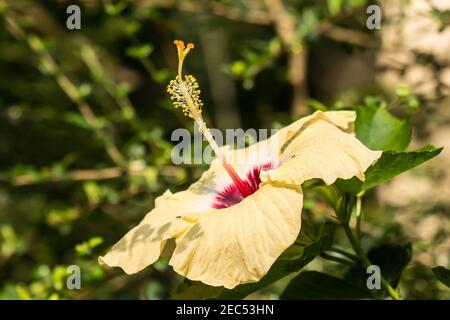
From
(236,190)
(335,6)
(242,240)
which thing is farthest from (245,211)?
(335,6)

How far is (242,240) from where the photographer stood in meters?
1.14

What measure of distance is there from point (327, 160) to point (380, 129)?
0.89 feet

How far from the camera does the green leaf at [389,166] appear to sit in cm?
120

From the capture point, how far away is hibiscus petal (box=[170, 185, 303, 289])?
1.11 meters

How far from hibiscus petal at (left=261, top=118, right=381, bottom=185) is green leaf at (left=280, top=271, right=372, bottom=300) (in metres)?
0.23

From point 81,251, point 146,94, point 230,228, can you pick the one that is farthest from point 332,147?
point 146,94

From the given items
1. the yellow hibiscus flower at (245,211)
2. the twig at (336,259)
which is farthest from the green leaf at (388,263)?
the yellow hibiscus flower at (245,211)

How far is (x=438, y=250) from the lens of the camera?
1983mm

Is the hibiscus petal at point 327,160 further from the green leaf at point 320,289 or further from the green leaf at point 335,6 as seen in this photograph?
the green leaf at point 335,6

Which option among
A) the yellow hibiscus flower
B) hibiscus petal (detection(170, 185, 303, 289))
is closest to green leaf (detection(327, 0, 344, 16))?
the yellow hibiscus flower

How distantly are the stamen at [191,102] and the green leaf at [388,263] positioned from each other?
279mm

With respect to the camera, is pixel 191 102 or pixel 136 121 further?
pixel 136 121

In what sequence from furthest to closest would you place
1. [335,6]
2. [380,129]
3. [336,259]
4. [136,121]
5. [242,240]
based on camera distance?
[136,121] → [335,6] → [380,129] → [336,259] → [242,240]

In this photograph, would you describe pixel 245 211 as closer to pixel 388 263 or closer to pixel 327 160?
pixel 327 160
